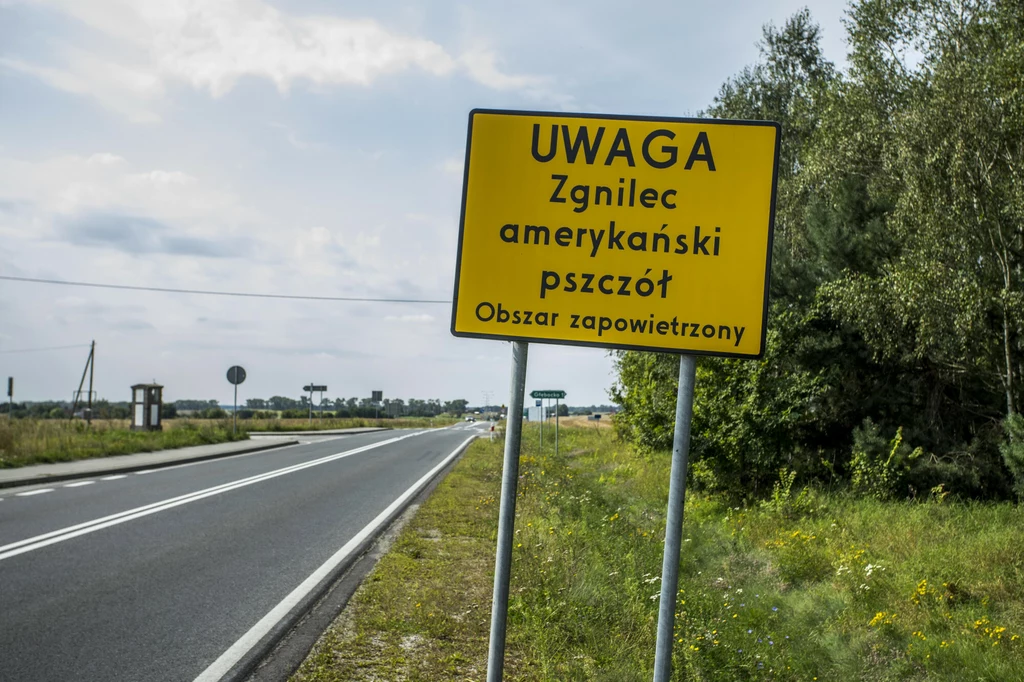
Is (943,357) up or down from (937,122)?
down

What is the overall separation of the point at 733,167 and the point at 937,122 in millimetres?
11581

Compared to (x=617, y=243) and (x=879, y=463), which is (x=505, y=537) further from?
(x=879, y=463)

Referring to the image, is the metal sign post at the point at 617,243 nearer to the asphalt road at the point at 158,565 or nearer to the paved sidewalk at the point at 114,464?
the asphalt road at the point at 158,565

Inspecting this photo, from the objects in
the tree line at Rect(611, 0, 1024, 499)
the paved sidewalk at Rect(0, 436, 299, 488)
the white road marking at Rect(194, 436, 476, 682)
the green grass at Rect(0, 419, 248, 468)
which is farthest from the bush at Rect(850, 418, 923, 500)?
the green grass at Rect(0, 419, 248, 468)

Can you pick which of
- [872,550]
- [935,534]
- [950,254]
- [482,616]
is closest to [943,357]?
[950,254]

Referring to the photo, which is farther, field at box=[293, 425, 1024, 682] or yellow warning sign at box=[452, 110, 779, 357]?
field at box=[293, 425, 1024, 682]

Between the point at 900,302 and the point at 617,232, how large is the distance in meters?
10.8

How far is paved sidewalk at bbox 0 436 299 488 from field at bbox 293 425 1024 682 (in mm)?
8997

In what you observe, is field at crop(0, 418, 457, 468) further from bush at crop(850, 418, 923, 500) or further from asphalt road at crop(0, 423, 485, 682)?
bush at crop(850, 418, 923, 500)

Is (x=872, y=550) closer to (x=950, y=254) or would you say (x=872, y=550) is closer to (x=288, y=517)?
(x=950, y=254)

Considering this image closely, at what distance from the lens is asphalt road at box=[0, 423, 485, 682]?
5.04 meters

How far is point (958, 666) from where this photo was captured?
5.21 metres

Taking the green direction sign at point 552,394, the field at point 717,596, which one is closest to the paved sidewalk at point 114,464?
the field at point 717,596

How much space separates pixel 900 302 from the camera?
1209 cm
